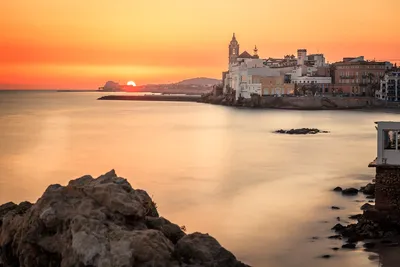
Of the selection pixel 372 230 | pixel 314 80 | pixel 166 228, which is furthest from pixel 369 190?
pixel 314 80

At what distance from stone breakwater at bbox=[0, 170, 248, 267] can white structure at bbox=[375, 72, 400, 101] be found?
63.7m

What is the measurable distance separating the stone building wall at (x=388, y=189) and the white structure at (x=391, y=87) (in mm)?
59825

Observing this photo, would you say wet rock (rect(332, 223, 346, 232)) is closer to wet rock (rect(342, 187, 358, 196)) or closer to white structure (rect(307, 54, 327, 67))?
wet rock (rect(342, 187, 358, 196))

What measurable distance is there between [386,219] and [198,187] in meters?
7.05

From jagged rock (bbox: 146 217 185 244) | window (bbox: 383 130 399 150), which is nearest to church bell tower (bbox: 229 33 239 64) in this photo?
window (bbox: 383 130 399 150)

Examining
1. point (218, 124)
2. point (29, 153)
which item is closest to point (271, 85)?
point (218, 124)

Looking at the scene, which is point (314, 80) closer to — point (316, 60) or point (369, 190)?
point (316, 60)

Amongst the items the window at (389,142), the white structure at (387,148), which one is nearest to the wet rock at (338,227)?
the white structure at (387,148)

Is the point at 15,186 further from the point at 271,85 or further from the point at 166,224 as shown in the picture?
the point at 271,85

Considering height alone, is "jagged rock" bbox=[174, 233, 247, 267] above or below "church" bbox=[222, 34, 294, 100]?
below

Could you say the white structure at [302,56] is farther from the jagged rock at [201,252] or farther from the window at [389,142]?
the jagged rock at [201,252]

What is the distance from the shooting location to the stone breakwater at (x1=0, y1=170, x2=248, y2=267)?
20.0 feet

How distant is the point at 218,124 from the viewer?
1769 inches

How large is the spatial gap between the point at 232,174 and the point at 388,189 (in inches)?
369
